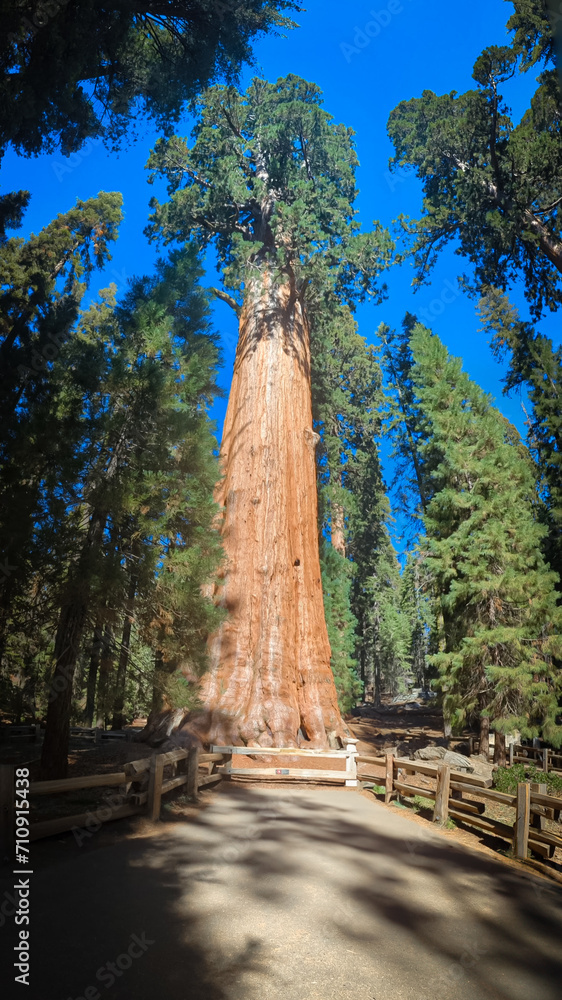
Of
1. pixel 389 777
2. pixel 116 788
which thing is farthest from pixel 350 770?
pixel 116 788

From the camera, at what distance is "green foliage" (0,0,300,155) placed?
650cm

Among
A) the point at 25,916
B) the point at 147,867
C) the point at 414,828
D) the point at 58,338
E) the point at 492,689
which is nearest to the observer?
the point at 25,916

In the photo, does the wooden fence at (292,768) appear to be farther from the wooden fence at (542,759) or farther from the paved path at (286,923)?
the wooden fence at (542,759)

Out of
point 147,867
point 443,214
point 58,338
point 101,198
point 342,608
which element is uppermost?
point 101,198

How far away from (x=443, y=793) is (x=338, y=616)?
1257 cm

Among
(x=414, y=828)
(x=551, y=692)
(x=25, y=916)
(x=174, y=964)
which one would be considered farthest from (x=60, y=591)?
(x=551, y=692)

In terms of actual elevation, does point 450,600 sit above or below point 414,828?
above

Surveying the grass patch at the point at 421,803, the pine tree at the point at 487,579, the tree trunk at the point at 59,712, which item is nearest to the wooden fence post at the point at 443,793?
the grass patch at the point at 421,803

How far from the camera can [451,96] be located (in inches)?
693

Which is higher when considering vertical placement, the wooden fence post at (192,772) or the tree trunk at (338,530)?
the tree trunk at (338,530)

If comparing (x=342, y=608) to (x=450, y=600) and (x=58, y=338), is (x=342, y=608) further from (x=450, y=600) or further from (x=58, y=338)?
(x=58, y=338)

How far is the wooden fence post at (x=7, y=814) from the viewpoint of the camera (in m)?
4.76

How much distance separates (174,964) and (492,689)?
1064 cm

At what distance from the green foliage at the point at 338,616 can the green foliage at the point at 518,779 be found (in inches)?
355
